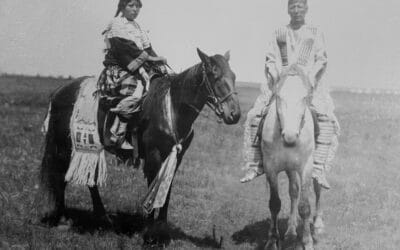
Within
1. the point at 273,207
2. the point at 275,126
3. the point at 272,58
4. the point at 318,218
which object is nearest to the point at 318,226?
the point at 318,218

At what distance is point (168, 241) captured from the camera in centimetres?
623

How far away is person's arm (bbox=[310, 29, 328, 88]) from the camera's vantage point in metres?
6.21

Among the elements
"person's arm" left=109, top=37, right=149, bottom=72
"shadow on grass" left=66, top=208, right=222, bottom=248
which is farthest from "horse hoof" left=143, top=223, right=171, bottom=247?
"person's arm" left=109, top=37, right=149, bottom=72

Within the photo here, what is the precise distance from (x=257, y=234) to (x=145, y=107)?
269 centimetres

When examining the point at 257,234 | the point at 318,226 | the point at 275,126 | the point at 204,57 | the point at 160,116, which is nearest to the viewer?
the point at 204,57

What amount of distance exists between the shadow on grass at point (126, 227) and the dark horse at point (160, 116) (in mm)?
184

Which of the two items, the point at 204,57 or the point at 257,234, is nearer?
the point at 204,57

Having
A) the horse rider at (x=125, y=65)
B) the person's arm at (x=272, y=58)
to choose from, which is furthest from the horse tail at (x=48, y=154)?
the person's arm at (x=272, y=58)

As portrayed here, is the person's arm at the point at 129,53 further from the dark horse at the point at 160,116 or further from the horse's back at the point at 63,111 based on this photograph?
the horse's back at the point at 63,111

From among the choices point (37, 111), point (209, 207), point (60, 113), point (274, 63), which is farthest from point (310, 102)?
point (37, 111)

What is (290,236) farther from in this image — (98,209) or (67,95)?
(67,95)

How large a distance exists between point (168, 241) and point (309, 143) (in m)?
2.30

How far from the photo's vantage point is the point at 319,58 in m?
6.29

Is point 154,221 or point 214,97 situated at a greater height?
point 214,97
